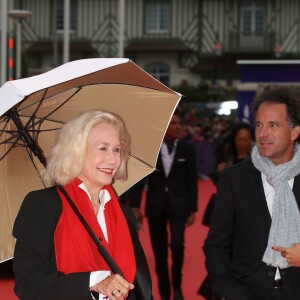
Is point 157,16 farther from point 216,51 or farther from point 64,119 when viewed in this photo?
point 64,119

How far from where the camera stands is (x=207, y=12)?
143ft

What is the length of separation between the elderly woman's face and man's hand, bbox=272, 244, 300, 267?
93 cm

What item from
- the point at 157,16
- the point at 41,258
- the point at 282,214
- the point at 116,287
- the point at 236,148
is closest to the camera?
the point at 116,287

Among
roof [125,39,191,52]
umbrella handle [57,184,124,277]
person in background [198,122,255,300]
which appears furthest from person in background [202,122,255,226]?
roof [125,39,191,52]

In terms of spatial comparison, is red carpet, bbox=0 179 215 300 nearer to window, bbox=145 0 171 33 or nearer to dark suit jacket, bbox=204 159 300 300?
dark suit jacket, bbox=204 159 300 300

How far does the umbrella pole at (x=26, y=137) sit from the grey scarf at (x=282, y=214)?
106cm

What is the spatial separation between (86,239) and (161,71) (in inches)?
1659

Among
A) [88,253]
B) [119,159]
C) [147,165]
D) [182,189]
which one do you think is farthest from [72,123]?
[182,189]

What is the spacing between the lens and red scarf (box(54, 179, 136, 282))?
136 inches

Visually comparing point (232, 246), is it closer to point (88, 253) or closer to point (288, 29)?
point (88, 253)

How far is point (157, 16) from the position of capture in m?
45.1

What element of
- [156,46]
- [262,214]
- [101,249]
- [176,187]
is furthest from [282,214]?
[156,46]

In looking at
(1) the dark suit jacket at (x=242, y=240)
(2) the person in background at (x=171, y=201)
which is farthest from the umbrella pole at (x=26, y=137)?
(2) the person in background at (x=171, y=201)

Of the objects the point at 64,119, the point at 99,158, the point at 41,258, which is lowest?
the point at 41,258
